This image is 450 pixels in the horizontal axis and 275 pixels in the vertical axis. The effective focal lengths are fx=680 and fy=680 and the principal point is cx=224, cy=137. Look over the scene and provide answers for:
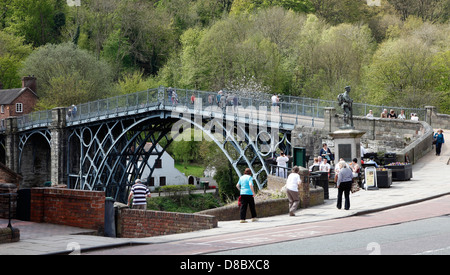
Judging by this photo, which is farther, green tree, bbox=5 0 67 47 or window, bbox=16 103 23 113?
green tree, bbox=5 0 67 47

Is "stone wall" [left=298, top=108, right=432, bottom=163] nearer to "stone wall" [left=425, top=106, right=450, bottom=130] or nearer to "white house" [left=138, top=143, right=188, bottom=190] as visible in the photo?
"stone wall" [left=425, top=106, right=450, bottom=130]

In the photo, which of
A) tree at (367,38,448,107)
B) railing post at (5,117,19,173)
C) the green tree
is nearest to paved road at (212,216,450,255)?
tree at (367,38,448,107)

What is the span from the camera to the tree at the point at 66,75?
6769cm

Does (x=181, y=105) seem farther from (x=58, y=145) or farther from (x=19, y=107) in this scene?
(x=19, y=107)

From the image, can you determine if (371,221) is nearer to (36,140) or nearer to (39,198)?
(39,198)

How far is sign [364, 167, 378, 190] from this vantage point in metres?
25.1

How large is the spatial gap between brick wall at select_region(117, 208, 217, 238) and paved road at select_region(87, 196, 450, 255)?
1.33m

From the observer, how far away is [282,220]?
18891 mm

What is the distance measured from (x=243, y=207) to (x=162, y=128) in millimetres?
31985

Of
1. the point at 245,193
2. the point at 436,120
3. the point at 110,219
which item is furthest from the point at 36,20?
the point at 110,219

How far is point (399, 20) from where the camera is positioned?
79.2m

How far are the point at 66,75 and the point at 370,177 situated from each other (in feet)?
171

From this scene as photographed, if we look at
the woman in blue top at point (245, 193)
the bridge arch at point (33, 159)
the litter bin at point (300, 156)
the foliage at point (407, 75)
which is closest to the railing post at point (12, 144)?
the bridge arch at point (33, 159)
